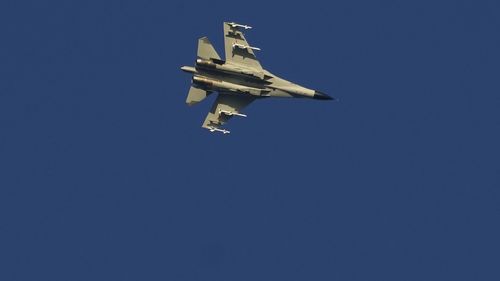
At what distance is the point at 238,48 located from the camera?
379ft

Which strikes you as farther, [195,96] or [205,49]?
[195,96]

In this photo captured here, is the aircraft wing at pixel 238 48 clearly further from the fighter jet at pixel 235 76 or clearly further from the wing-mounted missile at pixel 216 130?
the wing-mounted missile at pixel 216 130

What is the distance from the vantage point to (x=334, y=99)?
117m

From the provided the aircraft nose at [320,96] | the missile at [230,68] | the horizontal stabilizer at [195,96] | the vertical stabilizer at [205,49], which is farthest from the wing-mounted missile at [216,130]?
the aircraft nose at [320,96]

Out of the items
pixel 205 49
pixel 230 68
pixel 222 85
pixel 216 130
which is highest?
pixel 205 49

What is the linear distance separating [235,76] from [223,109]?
393 centimetres

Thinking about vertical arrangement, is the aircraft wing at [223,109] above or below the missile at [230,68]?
below

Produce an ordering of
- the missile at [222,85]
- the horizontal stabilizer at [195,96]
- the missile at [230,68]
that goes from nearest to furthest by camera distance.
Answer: the missile at [230,68], the missile at [222,85], the horizontal stabilizer at [195,96]

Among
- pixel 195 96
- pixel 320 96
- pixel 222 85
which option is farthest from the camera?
pixel 195 96

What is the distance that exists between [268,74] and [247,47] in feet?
11.3

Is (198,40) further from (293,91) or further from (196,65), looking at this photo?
(293,91)

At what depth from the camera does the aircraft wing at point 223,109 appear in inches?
4611

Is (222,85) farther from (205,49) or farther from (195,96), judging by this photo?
(205,49)

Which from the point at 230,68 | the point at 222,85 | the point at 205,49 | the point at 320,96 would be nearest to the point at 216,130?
the point at 222,85
